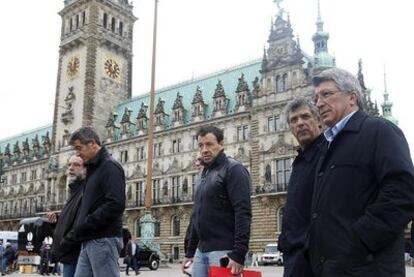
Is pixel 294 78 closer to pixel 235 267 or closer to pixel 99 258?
pixel 99 258

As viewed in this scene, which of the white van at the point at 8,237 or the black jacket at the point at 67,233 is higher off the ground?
the black jacket at the point at 67,233

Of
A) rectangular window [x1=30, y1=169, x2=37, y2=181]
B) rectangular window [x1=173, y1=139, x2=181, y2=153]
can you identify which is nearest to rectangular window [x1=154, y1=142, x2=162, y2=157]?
rectangular window [x1=173, y1=139, x2=181, y2=153]

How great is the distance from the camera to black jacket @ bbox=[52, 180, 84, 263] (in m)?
5.56

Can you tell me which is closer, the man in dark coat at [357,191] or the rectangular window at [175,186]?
the man in dark coat at [357,191]

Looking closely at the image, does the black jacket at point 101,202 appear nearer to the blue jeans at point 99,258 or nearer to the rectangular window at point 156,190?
the blue jeans at point 99,258

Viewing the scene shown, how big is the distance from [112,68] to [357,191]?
178ft

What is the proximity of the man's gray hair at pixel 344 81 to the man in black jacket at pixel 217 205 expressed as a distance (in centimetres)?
172

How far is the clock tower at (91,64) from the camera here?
5331 cm

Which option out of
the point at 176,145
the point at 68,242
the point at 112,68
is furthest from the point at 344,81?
the point at 112,68

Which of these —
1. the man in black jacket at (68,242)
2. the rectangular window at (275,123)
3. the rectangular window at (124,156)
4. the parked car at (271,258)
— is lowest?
the parked car at (271,258)

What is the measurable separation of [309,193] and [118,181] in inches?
85.7

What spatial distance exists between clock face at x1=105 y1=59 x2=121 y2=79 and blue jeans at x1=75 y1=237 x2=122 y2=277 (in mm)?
51286

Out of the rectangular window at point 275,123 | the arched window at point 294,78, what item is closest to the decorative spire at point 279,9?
the arched window at point 294,78

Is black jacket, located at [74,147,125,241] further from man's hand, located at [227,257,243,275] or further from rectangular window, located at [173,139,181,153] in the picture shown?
rectangular window, located at [173,139,181,153]
